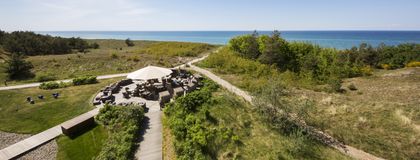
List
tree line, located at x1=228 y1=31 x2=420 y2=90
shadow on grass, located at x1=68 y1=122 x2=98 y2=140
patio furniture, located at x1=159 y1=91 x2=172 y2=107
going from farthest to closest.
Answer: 1. tree line, located at x1=228 y1=31 x2=420 y2=90
2. patio furniture, located at x1=159 y1=91 x2=172 y2=107
3. shadow on grass, located at x1=68 y1=122 x2=98 y2=140

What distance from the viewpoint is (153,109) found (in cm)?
1489

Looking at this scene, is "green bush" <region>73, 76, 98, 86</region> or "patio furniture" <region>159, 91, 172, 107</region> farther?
"green bush" <region>73, 76, 98, 86</region>

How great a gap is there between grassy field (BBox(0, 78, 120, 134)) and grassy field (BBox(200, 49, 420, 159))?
40.6ft

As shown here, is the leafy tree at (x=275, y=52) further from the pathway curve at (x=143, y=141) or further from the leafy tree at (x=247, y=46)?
the pathway curve at (x=143, y=141)

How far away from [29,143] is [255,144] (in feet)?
36.0

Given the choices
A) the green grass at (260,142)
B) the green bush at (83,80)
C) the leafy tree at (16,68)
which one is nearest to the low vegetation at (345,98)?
the green grass at (260,142)

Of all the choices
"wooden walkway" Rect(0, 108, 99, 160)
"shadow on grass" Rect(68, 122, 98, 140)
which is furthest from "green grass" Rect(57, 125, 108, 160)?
"wooden walkway" Rect(0, 108, 99, 160)

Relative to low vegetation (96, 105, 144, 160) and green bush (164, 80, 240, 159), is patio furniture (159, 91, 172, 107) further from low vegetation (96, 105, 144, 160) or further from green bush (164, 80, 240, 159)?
low vegetation (96, 105, 144, 160)

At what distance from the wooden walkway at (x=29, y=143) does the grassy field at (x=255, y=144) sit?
5.82 m

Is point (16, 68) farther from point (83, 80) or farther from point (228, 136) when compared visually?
point (228, 136)

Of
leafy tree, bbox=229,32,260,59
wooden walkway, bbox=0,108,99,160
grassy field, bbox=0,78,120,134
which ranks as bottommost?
wooden walkway, bbox=0,108,99,160

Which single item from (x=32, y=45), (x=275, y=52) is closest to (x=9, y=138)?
(x=275, y=52)

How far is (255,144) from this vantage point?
36.0 feet

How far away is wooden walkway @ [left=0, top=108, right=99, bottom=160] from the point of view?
34.8 feet
